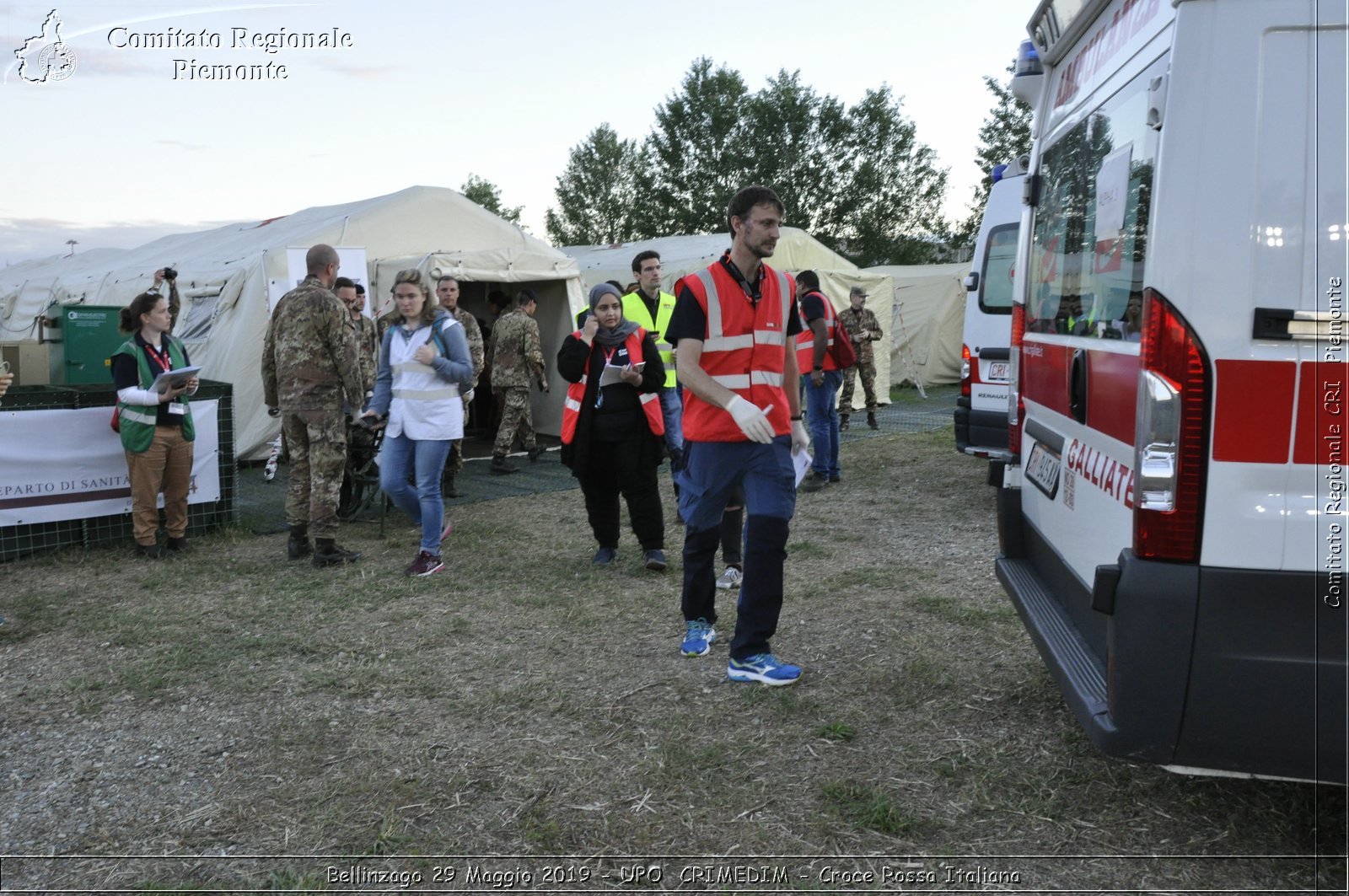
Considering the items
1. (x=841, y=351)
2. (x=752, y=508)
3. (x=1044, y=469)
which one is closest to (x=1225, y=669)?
(x=1044, y=469)

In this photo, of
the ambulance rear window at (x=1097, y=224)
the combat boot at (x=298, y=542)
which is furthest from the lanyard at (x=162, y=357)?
the ambulance rear window at (x=1097, y=224)

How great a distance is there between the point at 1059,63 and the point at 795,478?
1936mm

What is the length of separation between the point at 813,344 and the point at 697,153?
46889 millimetres

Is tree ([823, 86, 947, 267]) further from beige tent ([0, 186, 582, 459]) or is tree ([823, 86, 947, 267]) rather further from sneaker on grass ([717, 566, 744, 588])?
sneaker on grass ([717, 566, 744, 588])

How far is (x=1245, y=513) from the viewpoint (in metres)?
2.47

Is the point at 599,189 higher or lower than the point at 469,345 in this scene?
higher

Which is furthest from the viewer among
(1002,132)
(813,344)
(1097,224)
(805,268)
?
(1002,132)

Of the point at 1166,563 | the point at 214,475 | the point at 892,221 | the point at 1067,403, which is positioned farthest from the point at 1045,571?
the point at 892,221

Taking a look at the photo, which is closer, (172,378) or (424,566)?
(424,566)

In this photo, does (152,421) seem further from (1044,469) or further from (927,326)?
(927,326)

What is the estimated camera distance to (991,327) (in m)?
8.76

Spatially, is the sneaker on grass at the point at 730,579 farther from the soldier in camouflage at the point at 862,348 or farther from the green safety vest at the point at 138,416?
the soldier in camouflage at the point at 862,348

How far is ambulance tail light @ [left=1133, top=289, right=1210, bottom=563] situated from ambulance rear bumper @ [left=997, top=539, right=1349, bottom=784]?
0.08 m

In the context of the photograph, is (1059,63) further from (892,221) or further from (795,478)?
(892,221)
